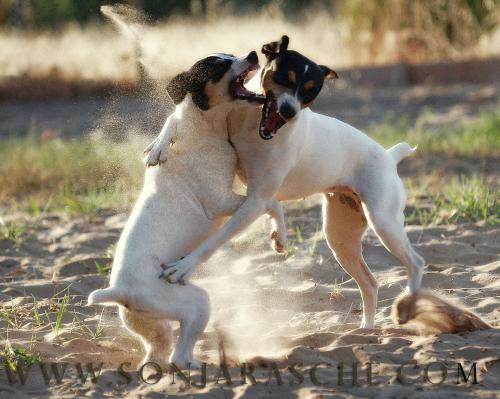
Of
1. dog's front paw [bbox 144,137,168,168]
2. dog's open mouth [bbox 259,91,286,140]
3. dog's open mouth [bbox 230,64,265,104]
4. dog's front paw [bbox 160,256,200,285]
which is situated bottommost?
dog's front paw [bbox 160,256,200,285]

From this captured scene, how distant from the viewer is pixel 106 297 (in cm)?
384

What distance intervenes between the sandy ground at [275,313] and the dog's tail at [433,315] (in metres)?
0.09

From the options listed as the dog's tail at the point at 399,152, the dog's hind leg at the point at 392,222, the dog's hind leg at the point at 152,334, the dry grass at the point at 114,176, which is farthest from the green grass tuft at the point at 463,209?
the dog's hind leg at the point at 152,334

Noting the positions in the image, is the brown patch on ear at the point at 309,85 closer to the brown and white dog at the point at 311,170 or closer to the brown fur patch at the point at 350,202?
the brown and white dog at the point at 311,170

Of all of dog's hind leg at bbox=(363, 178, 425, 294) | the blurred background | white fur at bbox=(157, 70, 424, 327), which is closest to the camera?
white fur at bbox=(157, 70, 424, 327)

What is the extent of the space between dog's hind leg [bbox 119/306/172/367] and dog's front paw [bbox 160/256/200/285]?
23cm

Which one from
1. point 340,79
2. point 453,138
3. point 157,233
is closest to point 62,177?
point 453,138

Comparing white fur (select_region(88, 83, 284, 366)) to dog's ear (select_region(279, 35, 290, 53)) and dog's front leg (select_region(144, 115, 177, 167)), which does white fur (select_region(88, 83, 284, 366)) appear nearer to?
dog's front leg (select_region(144, 115, 177, 167))

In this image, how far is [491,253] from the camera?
602 centimetres

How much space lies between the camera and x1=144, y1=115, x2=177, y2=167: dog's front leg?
165 inches

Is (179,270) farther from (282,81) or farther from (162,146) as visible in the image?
(282,81)

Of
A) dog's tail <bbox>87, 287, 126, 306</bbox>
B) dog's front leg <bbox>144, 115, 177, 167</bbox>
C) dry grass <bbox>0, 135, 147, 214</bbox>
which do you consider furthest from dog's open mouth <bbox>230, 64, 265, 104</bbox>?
dry grass <bbox>0, 135, 147, 214</bbox>

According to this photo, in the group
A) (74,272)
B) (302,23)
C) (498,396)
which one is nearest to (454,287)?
(498,396)

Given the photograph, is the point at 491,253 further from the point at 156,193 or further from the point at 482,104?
the point at 482,104
